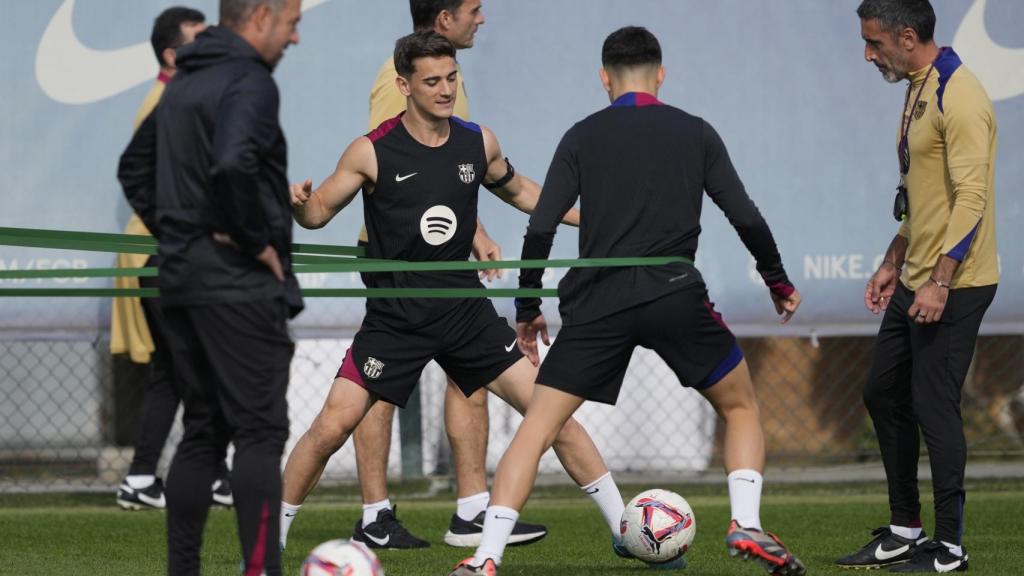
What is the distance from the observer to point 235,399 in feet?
13.3

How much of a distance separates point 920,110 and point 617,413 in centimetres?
383

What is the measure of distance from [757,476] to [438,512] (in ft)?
11.2

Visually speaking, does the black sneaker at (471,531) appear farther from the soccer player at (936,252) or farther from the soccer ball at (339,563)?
the soccer ball at (339,563)

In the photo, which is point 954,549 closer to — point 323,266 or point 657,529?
point 657,529

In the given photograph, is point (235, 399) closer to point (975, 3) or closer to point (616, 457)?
point (616, 457)

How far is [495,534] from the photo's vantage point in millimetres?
4793

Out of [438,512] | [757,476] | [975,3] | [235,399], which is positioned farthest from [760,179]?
[235,399]

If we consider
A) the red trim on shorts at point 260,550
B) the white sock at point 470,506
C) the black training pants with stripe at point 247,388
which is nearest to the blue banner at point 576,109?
the white sock at point 470,506

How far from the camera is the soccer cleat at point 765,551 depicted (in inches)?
184

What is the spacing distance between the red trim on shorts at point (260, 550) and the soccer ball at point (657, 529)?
178 cm

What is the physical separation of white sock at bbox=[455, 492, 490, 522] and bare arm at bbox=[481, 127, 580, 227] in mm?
1366

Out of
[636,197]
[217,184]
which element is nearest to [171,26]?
[636,197]

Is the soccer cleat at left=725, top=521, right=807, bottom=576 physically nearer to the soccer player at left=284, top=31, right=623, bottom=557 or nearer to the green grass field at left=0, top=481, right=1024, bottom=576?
the green grass field at left=0, top=481, right=1024, bottom=576

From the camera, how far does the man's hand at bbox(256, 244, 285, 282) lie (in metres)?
4.02
